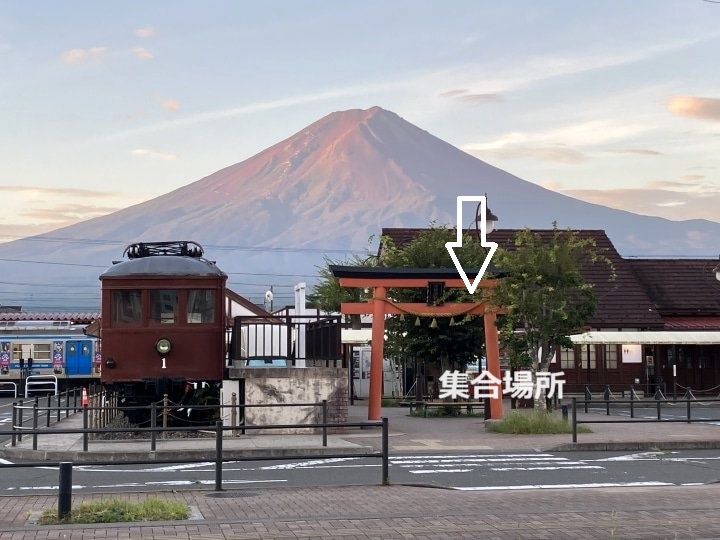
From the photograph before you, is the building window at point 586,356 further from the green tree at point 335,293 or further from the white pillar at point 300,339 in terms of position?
the white pillar at point 300,339

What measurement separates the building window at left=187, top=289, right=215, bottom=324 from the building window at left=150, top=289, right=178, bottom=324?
0.33 metres

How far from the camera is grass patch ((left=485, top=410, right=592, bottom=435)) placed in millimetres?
25469

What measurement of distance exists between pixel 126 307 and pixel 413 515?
1432 cm

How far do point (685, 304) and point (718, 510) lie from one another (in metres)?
41.7

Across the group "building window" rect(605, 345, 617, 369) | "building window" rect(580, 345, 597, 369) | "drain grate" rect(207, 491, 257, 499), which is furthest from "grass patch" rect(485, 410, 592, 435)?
"building window" rect(605, 345, 617, 369)

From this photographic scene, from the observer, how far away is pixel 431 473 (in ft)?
59.3

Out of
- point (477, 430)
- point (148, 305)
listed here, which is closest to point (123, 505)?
point (148, 305)

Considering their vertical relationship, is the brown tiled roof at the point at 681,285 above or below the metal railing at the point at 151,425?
above

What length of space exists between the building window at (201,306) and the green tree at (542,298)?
23.3ft

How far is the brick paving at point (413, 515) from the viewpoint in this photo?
37.3 ft

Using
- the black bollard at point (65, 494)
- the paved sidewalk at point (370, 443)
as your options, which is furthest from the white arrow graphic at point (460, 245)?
the black bollard at point (65, 494)

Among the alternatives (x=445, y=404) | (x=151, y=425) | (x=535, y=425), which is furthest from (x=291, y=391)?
(x=445, y=404)

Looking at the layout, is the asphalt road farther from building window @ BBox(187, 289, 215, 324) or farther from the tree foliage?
the tree foliage

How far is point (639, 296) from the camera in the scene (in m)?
51.7
